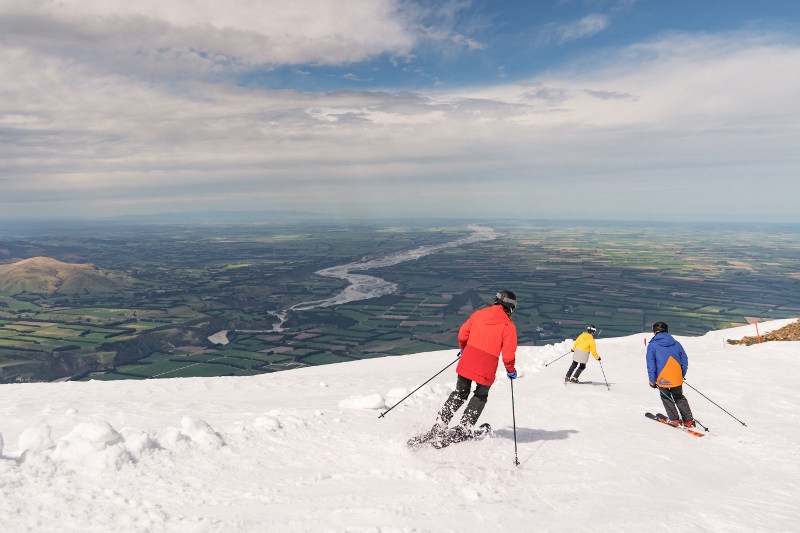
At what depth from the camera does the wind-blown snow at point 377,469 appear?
4355mm

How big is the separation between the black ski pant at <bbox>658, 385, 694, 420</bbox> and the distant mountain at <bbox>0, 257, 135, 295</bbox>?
431ft

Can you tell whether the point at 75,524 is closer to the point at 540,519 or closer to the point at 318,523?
the point at 318,523

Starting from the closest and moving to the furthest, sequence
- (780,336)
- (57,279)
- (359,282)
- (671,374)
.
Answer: (671,374), (780,336), (57,279), (359,282)

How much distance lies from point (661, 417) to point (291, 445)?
7511 millimetres

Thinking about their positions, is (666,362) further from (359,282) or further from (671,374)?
(359,282)

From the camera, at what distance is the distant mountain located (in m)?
113

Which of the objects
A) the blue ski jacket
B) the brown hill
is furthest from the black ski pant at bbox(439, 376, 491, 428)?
the brown hill

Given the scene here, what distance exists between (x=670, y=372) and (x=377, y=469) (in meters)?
6.71

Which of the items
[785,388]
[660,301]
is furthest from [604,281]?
[785,388]

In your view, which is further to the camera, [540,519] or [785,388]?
[785,388]

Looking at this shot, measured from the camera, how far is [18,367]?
5612 cm

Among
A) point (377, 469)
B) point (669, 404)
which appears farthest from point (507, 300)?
point (669, 404)

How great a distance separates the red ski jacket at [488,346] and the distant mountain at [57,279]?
131 meters

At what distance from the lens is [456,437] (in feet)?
21.5
